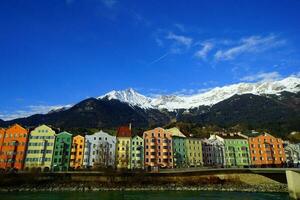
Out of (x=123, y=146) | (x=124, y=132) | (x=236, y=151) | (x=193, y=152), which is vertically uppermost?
(x=124, y=132)

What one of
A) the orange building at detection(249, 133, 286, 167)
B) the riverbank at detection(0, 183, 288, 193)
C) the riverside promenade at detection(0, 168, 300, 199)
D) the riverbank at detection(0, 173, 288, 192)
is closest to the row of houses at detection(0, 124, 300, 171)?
the orange building at detection(249, 133, 286, 167)

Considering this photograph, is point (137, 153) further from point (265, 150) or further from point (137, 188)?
point (265, 150)

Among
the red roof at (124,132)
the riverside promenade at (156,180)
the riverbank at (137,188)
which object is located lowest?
the riverbank at (137,188)

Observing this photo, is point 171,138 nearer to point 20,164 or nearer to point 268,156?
point 268,156

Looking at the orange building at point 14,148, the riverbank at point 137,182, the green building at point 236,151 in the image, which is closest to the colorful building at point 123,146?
the riverbank at point 137,182

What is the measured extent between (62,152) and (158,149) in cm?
3316

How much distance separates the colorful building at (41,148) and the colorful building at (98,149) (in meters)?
11.8

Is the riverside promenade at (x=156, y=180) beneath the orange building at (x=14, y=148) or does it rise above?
beneath

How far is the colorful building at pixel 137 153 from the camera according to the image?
97.3 m

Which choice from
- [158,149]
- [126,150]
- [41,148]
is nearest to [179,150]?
[158,149]

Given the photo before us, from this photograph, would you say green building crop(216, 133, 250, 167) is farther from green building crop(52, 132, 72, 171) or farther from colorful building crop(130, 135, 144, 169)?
green building crop(52, 132, 72, 171)

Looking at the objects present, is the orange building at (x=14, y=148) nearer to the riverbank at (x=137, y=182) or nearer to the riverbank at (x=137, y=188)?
the riverbank at (x=137, y=182)

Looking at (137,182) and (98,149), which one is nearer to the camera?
(137,182)

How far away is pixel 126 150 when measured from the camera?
326 ft
